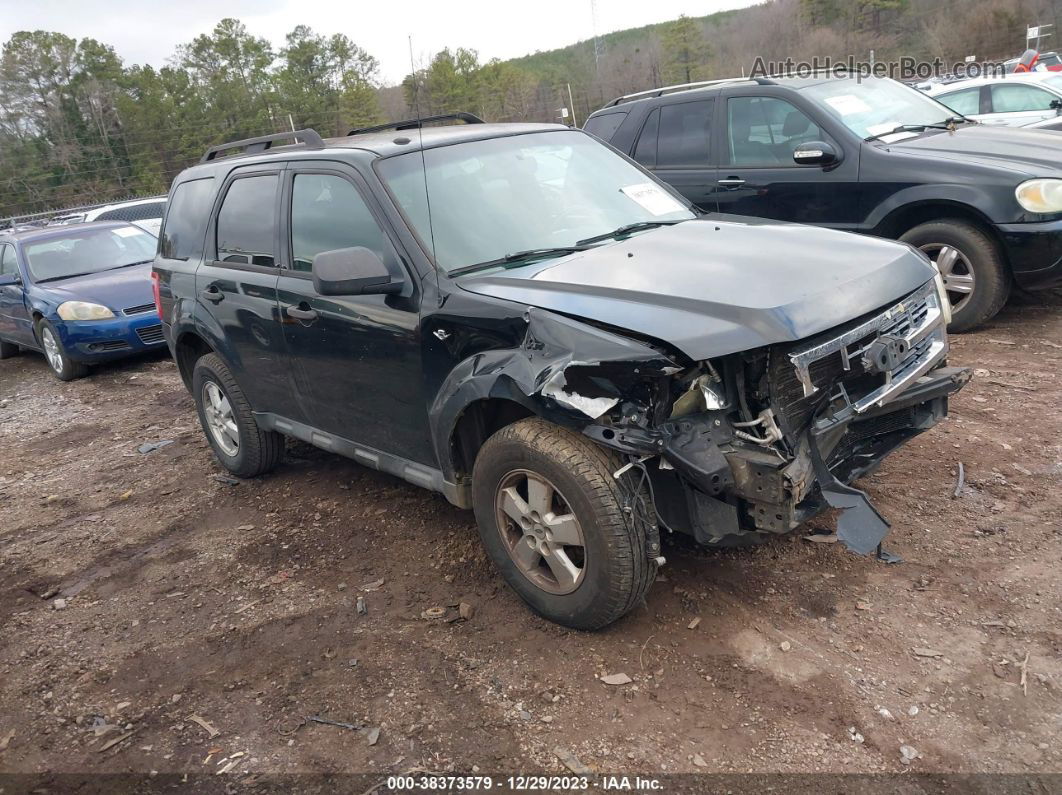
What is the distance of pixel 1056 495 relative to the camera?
153 inches

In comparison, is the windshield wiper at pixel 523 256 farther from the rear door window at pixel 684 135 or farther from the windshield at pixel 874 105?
the rear door window at pixel 684 135

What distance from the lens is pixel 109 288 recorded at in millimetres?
9398

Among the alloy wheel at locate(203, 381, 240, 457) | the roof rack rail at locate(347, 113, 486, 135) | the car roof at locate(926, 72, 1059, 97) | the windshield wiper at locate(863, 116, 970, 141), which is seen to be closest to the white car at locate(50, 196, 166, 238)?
the alloy wheel at locate(203, 381, 240, 457)

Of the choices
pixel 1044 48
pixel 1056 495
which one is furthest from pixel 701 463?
pixel 1044 48

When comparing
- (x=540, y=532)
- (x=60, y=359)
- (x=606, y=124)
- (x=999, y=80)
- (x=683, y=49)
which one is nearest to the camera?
(x=540, y=532)

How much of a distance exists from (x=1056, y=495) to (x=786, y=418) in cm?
188

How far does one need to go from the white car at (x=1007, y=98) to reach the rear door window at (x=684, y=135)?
6909 millimetres

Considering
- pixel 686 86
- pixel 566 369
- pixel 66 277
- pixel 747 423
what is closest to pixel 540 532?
pixel 566 369

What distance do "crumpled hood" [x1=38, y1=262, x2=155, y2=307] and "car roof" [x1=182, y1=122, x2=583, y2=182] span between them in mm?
4951

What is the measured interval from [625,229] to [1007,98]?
1126cm

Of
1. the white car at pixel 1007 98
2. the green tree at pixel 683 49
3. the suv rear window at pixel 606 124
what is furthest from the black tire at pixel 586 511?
the green tree at pixel 683 49

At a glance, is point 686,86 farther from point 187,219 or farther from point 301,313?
point 301,313

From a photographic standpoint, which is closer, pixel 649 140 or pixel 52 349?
pixel 649 140

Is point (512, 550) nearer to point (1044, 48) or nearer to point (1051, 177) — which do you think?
point (1051, 177)
